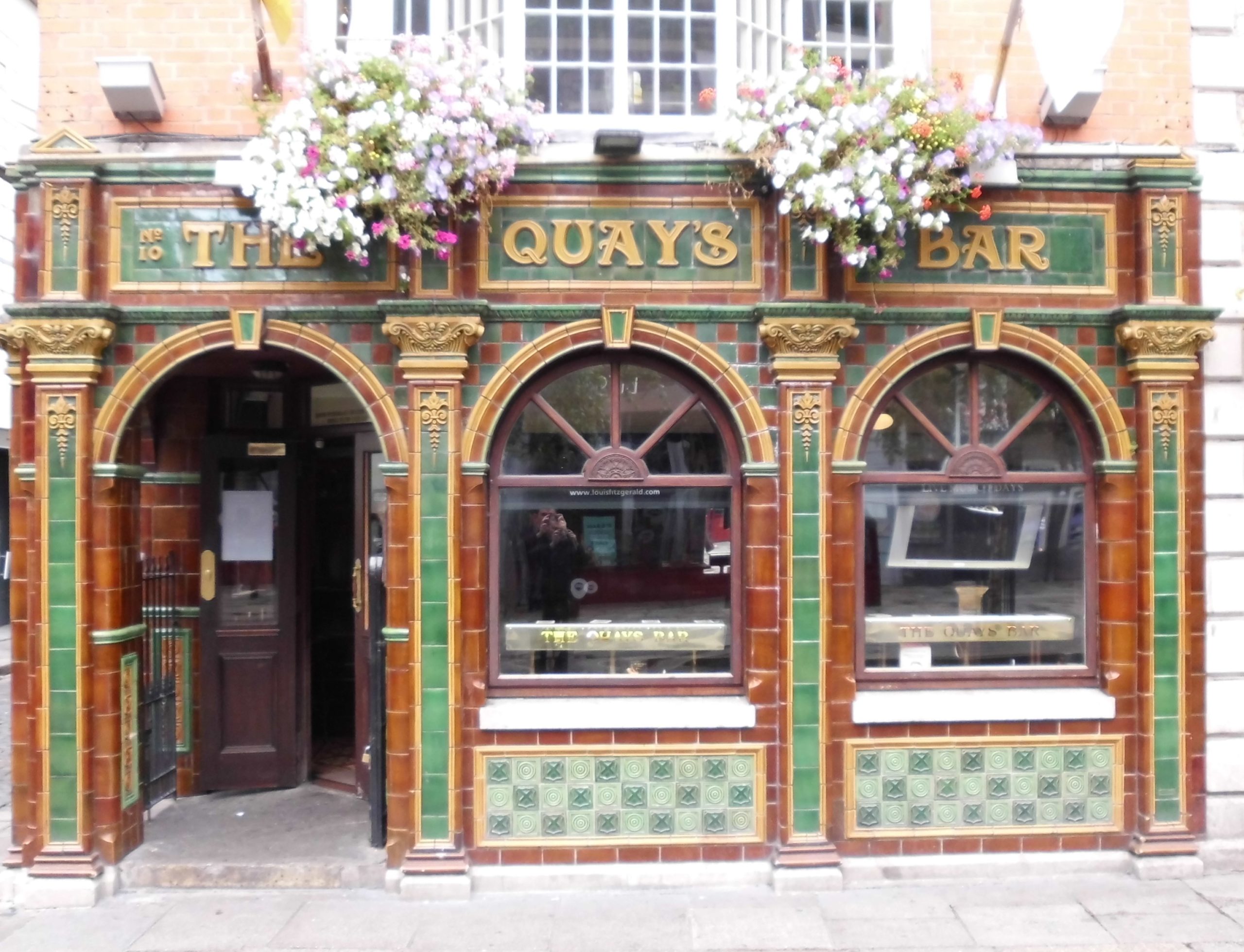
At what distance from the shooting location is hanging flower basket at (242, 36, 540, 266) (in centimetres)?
613

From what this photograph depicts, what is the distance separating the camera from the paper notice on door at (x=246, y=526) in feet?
27.1

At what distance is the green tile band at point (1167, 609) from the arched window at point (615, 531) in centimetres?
265

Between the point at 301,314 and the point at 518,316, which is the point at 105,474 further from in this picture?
the point at 518,316

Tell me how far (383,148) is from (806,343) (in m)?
2.76

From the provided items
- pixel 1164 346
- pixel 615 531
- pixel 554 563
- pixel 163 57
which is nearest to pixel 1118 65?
pixel 1164 346

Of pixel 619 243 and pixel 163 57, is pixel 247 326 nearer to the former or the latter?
pixel 163 57

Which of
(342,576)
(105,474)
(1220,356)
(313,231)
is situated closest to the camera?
(313,231)

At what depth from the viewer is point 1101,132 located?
23.6 ft

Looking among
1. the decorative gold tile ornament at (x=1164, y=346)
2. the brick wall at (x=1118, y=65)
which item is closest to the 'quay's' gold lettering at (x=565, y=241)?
the brick wall at (x=1118, y=65)

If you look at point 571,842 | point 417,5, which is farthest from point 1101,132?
point 571,842

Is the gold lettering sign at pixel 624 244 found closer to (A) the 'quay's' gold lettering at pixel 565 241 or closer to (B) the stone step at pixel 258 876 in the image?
(A) the 'quay's' gold lettering at pixel 565 241

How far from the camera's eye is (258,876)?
6.73 metres

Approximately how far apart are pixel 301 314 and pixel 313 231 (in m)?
0.68

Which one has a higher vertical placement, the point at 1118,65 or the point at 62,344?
the point at 1118,65
